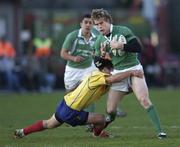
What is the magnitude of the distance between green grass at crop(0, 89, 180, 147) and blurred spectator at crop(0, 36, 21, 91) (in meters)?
6.82

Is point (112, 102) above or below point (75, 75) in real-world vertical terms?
above

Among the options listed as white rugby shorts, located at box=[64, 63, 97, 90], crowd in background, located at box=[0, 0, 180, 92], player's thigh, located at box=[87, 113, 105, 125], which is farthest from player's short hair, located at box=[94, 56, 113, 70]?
crowd in background, located at box=[0, 0, 180, 92]

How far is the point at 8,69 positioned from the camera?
32.7 m

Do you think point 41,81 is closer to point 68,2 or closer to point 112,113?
point 68,2

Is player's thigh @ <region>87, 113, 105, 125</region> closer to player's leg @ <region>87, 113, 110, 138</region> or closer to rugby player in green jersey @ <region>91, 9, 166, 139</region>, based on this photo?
player's leg @ <region>87, 113, 110, 138</region>

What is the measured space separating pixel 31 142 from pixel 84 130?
2574 mm

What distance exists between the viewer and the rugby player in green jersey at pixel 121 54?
44.5 feet

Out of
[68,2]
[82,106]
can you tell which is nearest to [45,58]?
[68,2]

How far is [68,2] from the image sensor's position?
1558 inches

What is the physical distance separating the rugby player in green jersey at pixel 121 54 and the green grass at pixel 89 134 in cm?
57

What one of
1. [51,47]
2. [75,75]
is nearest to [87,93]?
[75,75]

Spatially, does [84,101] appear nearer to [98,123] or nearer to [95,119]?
[95,119]

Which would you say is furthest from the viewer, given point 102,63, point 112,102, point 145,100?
point 112,102

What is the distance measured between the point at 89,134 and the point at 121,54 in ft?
5.99
